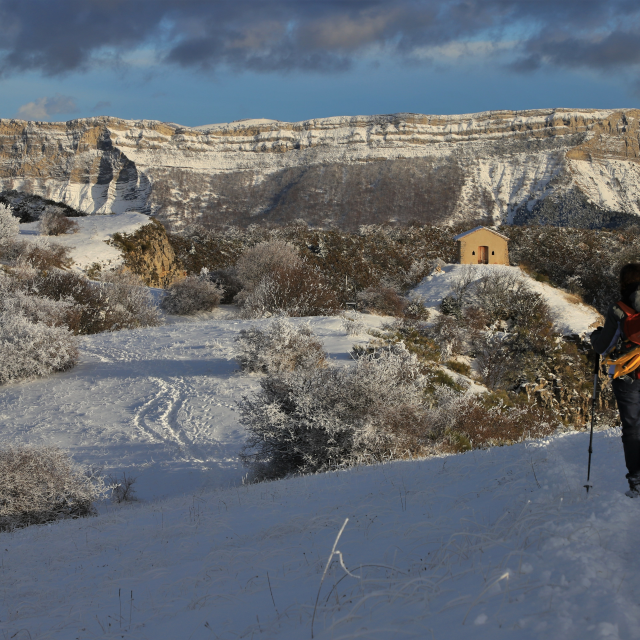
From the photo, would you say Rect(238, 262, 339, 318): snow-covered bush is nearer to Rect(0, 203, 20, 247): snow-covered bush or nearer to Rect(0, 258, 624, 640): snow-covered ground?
Rect(0, 203, 20, 247): snow-covered bush

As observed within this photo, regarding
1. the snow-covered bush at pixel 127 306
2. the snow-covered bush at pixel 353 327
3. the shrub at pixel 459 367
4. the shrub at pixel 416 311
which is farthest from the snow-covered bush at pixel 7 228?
the shrub at pixel 459 367

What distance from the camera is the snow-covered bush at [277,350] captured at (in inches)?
461

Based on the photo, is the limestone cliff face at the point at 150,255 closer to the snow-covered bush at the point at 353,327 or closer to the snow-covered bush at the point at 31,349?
the snow-covered bush at the point at 31,349

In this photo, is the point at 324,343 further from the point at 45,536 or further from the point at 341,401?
the point at 45,536

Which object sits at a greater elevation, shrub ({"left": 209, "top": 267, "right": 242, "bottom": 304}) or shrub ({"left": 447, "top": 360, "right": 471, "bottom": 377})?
shrub ({"left": 209, "top": 267, "right": 242, "bottom": 304})

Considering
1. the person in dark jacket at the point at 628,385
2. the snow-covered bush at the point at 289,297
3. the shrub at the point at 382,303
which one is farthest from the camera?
the shrub at the point at 382,303

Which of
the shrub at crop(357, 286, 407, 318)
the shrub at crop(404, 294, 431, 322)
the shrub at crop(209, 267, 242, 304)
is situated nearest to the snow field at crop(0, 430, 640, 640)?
the shrub at crop(404, 294, 431, 322)

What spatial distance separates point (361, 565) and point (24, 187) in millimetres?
120826

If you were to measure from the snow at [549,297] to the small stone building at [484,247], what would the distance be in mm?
2087

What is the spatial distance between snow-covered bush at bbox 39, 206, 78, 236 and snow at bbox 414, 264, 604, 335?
18818mm

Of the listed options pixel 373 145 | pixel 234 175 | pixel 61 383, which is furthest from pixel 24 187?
pixel 61 383

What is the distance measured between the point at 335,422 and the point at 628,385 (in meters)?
4.38

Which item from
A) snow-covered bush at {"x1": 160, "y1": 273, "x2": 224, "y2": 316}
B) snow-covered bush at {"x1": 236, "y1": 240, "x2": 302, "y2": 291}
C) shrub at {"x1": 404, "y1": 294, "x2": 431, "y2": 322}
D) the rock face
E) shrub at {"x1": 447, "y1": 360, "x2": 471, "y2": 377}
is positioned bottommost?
shrub at {"x1": 447, "y1": 360, "x2": 471, "y2": 377}

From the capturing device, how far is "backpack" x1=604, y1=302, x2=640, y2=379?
347 centimetres
